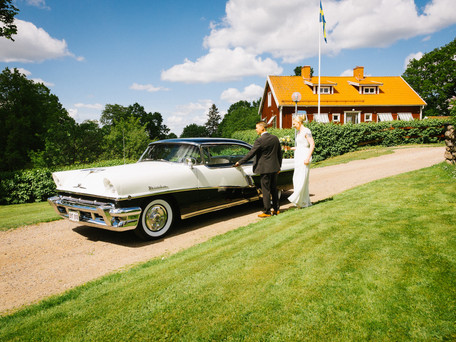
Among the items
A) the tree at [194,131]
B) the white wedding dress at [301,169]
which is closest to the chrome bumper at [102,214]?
the white wedding dress at [301,169]

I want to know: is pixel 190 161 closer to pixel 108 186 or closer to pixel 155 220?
pixel 155 220

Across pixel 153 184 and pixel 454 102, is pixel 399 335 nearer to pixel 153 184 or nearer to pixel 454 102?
pixel 153 184

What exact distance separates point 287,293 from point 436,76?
65.9m

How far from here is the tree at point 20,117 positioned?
1444 inches

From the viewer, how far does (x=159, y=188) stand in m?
5.18

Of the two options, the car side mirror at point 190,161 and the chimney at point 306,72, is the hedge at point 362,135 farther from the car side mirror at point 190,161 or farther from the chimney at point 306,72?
the chimney at point 306,72

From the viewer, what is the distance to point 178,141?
6.30 meters

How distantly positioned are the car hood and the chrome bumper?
7.1 inches

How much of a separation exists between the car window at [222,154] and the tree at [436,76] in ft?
191

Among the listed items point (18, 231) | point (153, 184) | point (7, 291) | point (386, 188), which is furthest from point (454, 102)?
point (18, 231)

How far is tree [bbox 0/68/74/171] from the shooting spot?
3669cm

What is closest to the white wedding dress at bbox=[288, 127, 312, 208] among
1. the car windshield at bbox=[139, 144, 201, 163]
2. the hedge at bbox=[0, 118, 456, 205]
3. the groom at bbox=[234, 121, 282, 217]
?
the groom at bbox=[234, 121, 282, 217]

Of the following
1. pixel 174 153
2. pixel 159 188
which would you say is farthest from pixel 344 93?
pixel 159 188

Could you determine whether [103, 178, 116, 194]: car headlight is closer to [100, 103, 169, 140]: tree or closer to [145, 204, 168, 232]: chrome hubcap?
[145, 204, 168, 232]: chrome hubcap
